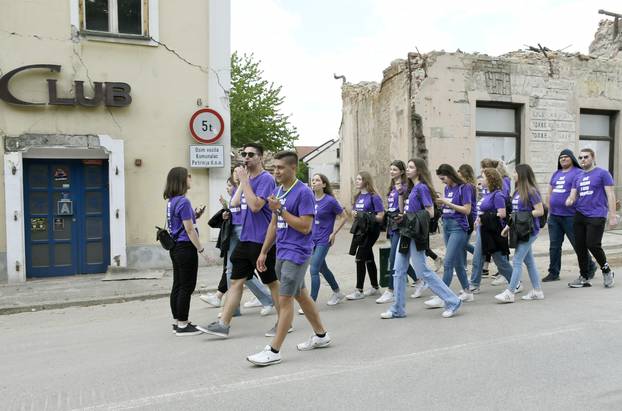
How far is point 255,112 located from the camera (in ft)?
95.9

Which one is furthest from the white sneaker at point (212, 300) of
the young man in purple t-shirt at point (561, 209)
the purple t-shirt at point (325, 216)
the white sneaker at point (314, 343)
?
the young man in purple t-shirt at point (561, 209)

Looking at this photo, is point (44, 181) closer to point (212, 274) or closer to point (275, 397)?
point (212, 274)

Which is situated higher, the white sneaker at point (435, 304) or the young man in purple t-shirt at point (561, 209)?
the young man in purple t-shirt at point (561, 209)

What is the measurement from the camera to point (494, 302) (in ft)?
21.6

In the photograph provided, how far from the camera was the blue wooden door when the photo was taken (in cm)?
943

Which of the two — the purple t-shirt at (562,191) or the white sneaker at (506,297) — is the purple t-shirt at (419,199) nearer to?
the white sneaker at (506,297)

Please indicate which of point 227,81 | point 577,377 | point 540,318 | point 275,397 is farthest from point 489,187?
point 227,81

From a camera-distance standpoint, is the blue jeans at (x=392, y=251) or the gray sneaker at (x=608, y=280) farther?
the gray sneaker at (x=608, y=280)

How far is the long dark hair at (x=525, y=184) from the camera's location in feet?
21.4

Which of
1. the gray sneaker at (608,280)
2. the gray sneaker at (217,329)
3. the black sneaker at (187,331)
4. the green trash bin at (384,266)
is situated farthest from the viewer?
the green trash bin at (384,266)

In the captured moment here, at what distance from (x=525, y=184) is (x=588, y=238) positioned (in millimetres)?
1358

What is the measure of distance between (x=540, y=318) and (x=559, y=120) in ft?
28.6

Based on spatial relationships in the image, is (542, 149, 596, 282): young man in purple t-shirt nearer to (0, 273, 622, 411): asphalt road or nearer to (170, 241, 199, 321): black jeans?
(0, 273, 622, 411): asphalt road

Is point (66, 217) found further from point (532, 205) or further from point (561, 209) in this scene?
point (561, 209)
